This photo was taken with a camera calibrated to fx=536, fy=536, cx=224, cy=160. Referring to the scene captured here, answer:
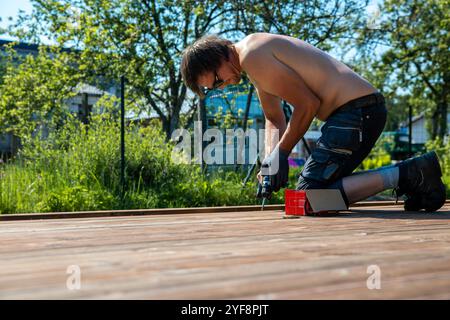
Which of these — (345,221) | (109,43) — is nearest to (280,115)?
(345,221)

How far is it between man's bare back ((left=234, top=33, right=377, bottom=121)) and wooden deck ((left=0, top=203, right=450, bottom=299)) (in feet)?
2.89

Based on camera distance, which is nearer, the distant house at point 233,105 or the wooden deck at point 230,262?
the wooden deck at point 230,262

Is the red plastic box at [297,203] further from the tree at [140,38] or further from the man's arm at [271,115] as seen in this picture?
the tree at [140,38]

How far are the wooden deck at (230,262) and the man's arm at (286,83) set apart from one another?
0.68 metres

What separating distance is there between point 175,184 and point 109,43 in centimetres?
484

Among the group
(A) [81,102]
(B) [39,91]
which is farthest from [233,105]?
(A) [81,102]

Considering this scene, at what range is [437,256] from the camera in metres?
1.43

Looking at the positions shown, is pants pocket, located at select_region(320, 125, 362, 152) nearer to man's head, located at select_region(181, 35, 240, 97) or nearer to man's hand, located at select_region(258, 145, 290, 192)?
man's hand, located at select_region(258, 145, 290, 192)

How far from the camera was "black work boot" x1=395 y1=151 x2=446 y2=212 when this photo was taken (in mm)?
2865

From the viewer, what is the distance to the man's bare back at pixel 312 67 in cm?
268

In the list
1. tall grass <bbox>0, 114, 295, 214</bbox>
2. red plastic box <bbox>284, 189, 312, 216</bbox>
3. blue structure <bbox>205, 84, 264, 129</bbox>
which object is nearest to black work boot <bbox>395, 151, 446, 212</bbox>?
red plastic box <bbox>284, 189, 312, 216</bbox>

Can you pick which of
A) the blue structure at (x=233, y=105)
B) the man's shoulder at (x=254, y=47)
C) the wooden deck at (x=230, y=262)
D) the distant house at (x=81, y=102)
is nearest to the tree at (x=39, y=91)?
the distant house at (x=81, y=102)
